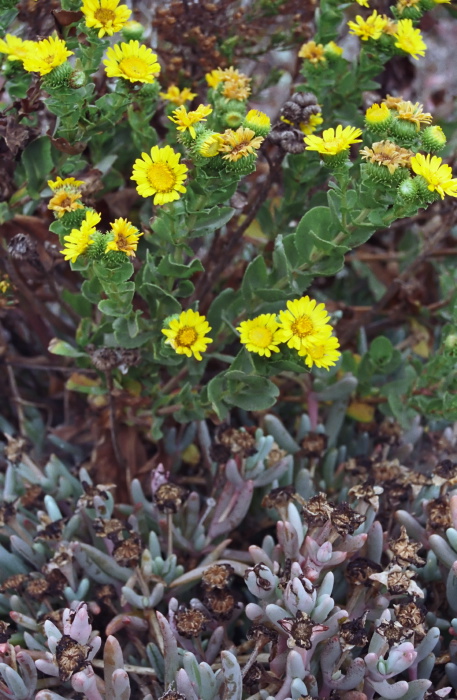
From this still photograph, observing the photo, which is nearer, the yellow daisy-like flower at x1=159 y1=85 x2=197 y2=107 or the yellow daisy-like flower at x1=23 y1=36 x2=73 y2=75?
the yellow daisy-like flower at x1=23 y1=36 x2=73 y2=75

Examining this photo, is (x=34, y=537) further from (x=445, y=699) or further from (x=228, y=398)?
(x=445, y=699)

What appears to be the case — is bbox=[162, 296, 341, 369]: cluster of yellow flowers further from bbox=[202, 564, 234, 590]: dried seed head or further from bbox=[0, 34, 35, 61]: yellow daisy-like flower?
bbox=[0, 34, 35, 61]: yellow daisy-like flower

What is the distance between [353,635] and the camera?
3.72ft

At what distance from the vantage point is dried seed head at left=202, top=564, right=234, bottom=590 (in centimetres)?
125

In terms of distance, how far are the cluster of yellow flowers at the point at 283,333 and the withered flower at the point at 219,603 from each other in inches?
16.3

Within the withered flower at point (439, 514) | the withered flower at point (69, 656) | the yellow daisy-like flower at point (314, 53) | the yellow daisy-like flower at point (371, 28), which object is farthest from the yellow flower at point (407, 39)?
the withered flower at point (69, 656)

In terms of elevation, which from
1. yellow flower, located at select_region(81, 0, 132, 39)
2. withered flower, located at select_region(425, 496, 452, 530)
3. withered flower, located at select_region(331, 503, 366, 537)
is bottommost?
withered flower, located at select_region(425, 496, 452, 530)

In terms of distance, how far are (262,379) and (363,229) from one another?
0.32 metres

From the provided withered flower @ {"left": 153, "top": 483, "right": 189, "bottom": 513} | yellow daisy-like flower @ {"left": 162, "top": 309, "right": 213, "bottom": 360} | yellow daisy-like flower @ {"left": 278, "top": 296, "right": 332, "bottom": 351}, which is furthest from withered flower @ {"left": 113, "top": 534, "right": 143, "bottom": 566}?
yellow daisy-like flower @ {"left": 278, "top": 296, "right": 332, "bottom": 351}

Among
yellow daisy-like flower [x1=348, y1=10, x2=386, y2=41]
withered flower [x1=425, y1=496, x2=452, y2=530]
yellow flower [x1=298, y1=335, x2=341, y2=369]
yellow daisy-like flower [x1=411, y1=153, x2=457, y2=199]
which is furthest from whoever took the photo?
yellow daisy-like flower [x1=348, y1=10, x2=386, y2=41]

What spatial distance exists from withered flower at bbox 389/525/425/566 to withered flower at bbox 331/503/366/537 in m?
0.09

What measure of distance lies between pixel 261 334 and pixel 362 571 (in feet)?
1.47

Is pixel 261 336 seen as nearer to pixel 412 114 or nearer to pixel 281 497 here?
pixel 281 497

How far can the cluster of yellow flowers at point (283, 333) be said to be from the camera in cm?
120
